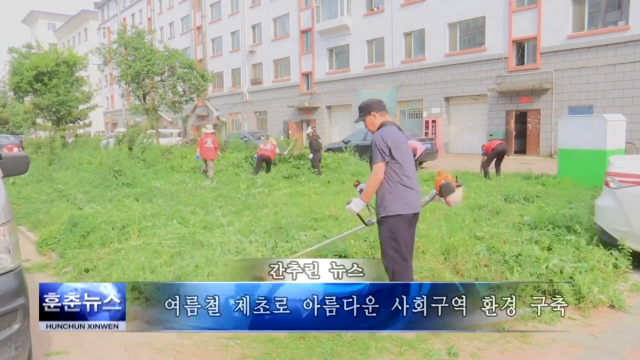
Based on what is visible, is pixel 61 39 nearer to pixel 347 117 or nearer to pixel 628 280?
pixel 347 117

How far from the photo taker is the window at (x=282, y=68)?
95.8 ft

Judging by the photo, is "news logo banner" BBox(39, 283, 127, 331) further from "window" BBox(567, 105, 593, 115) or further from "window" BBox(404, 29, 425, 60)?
"window" BBox(404, 29, 425, 60)

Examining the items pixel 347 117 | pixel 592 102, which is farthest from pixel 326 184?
pixel 347 117

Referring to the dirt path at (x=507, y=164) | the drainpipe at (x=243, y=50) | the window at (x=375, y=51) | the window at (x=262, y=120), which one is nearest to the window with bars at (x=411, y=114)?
the window at (x=375, y=51)

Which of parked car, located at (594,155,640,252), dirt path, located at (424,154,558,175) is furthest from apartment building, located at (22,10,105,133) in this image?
parked car, located at (594,155,640,252)

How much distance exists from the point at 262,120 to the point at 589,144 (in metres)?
24.8

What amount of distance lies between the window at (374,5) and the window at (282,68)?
6.62 m

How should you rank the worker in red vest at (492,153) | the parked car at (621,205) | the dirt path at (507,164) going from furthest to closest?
the dirt path at (507,164)
the worker in red vest at (492,153)
the parked car at (621,205)

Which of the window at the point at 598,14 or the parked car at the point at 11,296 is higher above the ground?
the window at the point at 598,14

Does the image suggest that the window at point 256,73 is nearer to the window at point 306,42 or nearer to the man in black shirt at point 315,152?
the window at point 306,42

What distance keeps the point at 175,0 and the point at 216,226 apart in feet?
120

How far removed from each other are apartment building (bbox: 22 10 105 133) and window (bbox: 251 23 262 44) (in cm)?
2239

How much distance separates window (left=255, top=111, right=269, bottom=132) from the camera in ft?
104

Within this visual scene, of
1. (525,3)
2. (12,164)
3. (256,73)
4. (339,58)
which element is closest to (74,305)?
(12,164)
